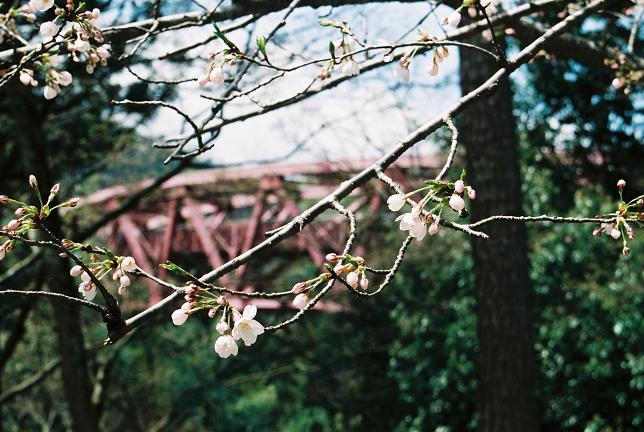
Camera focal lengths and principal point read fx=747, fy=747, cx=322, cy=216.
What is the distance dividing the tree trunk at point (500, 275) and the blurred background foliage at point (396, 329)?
926 mm

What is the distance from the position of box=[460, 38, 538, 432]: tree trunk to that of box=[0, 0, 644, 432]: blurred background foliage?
3.04 feet

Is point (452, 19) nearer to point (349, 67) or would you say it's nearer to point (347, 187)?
point (349, 67)

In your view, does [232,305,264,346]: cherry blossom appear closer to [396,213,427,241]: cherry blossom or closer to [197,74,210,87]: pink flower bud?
[396,213,427,241]: cherry blossom

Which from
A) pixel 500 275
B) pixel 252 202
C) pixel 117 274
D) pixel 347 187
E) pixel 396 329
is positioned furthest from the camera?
pixel 252 202

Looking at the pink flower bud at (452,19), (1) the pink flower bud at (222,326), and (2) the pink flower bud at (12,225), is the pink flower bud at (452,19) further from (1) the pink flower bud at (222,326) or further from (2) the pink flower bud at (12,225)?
(2) the pink flower bud at (12,225)

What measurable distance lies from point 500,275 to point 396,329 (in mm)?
3553

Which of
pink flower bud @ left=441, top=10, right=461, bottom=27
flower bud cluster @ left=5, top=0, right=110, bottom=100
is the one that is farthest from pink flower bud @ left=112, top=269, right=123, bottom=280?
pink flower bud @ left=441, top=10, right=461, bottom=27

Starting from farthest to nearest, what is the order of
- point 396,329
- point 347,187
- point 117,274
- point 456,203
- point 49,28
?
point 396,329, point 49,28, point 347,187, point 117,274, point 456,203

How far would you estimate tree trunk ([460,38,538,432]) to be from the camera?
Answer: 388cm

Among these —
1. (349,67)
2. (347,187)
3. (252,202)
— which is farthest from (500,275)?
(252,202)

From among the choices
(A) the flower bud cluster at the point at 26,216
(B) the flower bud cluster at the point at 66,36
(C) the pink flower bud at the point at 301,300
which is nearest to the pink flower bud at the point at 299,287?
(C) the pink flower bud at the point at 301,300

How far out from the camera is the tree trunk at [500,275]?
3879 millimetres

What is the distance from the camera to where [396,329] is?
24.3 ft

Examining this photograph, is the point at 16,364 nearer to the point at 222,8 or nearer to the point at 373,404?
the point at 373,404
